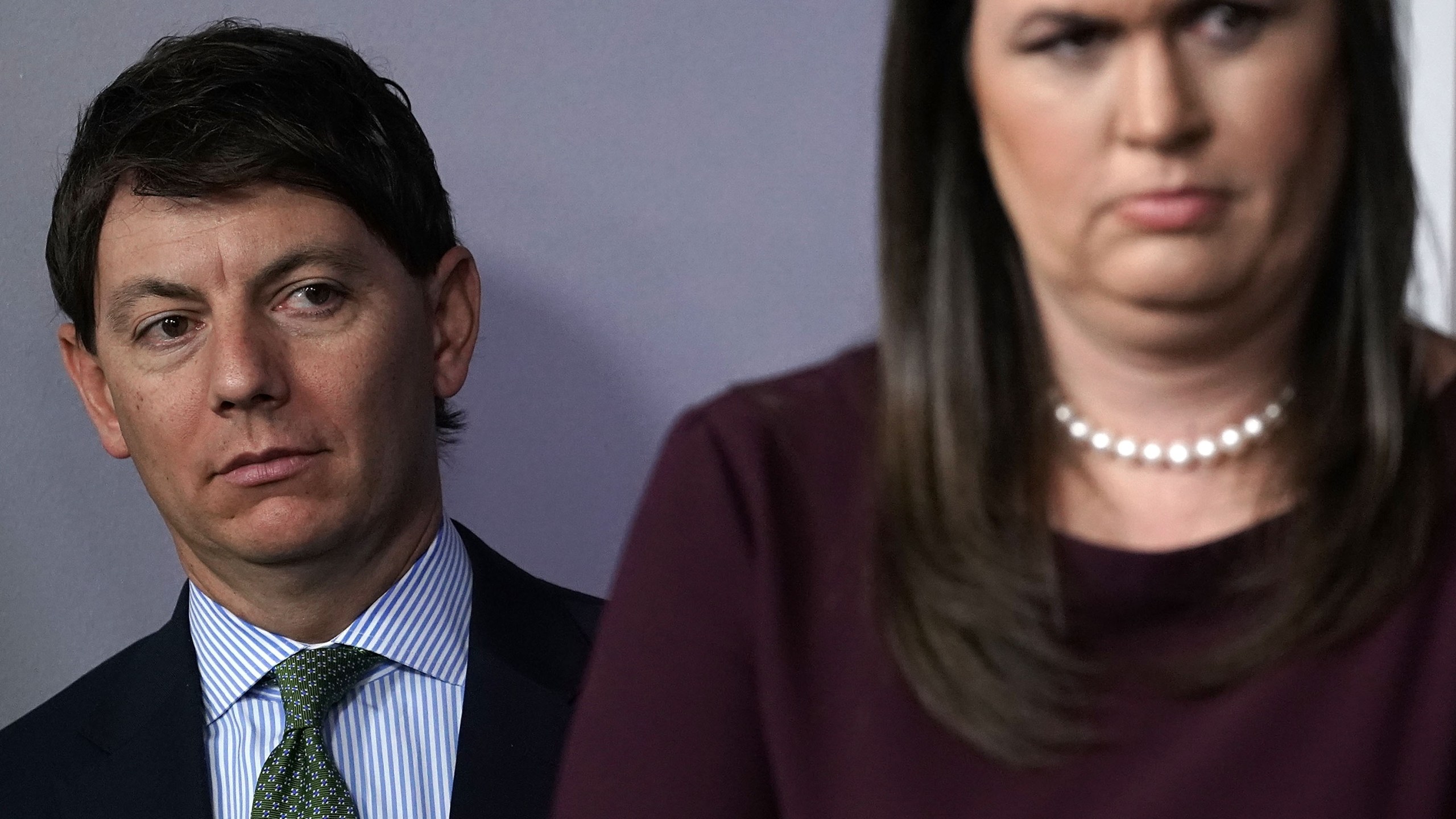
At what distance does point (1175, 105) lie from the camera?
2.49 feet

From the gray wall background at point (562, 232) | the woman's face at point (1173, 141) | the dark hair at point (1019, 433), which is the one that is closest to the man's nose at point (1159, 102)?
the woman's face at point (1173, 141)

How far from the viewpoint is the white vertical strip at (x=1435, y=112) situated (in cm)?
169

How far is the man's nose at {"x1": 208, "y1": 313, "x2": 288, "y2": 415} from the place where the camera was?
141cm

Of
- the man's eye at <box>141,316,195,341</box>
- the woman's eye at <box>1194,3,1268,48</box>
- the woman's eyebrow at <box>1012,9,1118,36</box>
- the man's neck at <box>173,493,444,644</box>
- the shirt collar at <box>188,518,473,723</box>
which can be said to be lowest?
the shirt collar at <box>188,518,473,723</box>

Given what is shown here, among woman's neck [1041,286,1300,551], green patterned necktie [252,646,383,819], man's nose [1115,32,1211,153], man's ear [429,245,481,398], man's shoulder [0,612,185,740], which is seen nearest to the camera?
man's nose [1115,32,1211,153]

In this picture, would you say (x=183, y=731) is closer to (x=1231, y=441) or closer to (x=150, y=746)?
(x=150, y=746)

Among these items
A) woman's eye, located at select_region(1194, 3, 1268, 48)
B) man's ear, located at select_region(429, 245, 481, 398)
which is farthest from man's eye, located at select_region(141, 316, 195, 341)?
woman's eye, located at select_region(1194, 3, 1268, 48)

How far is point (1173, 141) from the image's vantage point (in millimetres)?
766

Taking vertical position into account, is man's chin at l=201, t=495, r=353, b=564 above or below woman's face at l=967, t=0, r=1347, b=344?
below

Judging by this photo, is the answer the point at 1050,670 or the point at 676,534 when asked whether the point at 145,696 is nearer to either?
the point at 676,534

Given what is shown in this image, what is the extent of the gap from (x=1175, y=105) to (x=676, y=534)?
0.34 m

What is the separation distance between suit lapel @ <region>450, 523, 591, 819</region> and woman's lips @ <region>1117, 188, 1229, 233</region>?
33.8 inches

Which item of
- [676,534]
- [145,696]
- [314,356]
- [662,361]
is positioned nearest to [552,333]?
[662,361]

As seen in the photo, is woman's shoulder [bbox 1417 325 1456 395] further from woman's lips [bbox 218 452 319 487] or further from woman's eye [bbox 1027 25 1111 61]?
woman's lips [bbox 218 452 319 487]
